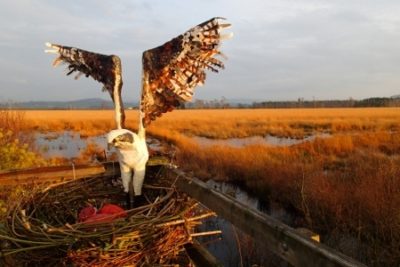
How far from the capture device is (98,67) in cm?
341

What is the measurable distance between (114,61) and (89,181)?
3.47 ft

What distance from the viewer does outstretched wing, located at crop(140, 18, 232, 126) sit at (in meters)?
2.87

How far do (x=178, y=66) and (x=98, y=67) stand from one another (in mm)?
803

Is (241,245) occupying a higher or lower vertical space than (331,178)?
lower

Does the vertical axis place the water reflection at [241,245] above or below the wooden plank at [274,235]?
below

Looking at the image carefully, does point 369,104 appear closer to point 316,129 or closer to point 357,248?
point 316,129

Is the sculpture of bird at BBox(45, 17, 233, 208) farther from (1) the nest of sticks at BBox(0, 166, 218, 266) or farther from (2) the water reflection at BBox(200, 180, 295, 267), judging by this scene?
(2) the water reflection at BBox(200, 180, 295, 267)

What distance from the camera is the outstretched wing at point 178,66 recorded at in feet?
9.43

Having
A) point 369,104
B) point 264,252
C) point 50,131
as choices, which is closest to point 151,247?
point 264,252

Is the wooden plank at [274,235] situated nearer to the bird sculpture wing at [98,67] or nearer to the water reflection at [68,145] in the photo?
the bird sculpture wing at [98,67]

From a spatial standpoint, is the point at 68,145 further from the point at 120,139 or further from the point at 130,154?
the point at 120,139

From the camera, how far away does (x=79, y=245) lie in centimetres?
207

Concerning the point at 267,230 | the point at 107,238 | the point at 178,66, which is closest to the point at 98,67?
the point at 178,66

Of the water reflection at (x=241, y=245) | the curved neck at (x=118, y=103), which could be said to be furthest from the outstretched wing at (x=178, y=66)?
the water reflection at (x=241, y=245)
